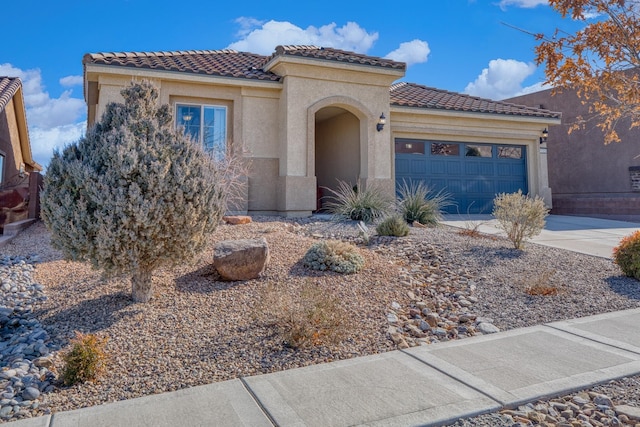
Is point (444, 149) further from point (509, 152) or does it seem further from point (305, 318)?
point (305, 318)

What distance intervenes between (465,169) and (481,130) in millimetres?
1612

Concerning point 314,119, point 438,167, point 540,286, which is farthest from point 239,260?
point 438,167

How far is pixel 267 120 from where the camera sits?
43.2 feet

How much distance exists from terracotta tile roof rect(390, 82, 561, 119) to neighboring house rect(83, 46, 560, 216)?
8 centimetres

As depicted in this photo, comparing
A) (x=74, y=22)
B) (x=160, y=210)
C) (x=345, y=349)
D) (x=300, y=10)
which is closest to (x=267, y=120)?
(x=300, y=10)

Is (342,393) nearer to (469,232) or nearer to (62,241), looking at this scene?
(62,241)

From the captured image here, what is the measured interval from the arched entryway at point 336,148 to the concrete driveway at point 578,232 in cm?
378

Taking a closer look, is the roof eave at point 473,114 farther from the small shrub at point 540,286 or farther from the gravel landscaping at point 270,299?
the small shrub at point 540,286

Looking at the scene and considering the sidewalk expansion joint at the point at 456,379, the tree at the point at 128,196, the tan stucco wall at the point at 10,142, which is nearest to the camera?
the sidewalk expansion joint at the point at 456,379

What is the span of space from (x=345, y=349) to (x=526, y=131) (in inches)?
616

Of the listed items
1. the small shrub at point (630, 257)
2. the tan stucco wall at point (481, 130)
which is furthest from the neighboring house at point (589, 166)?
the small shrub at point (630, 257)

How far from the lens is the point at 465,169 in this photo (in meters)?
16.1

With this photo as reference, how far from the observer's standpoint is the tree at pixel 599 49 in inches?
181

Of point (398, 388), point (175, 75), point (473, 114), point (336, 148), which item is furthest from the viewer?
point (336, 148)
